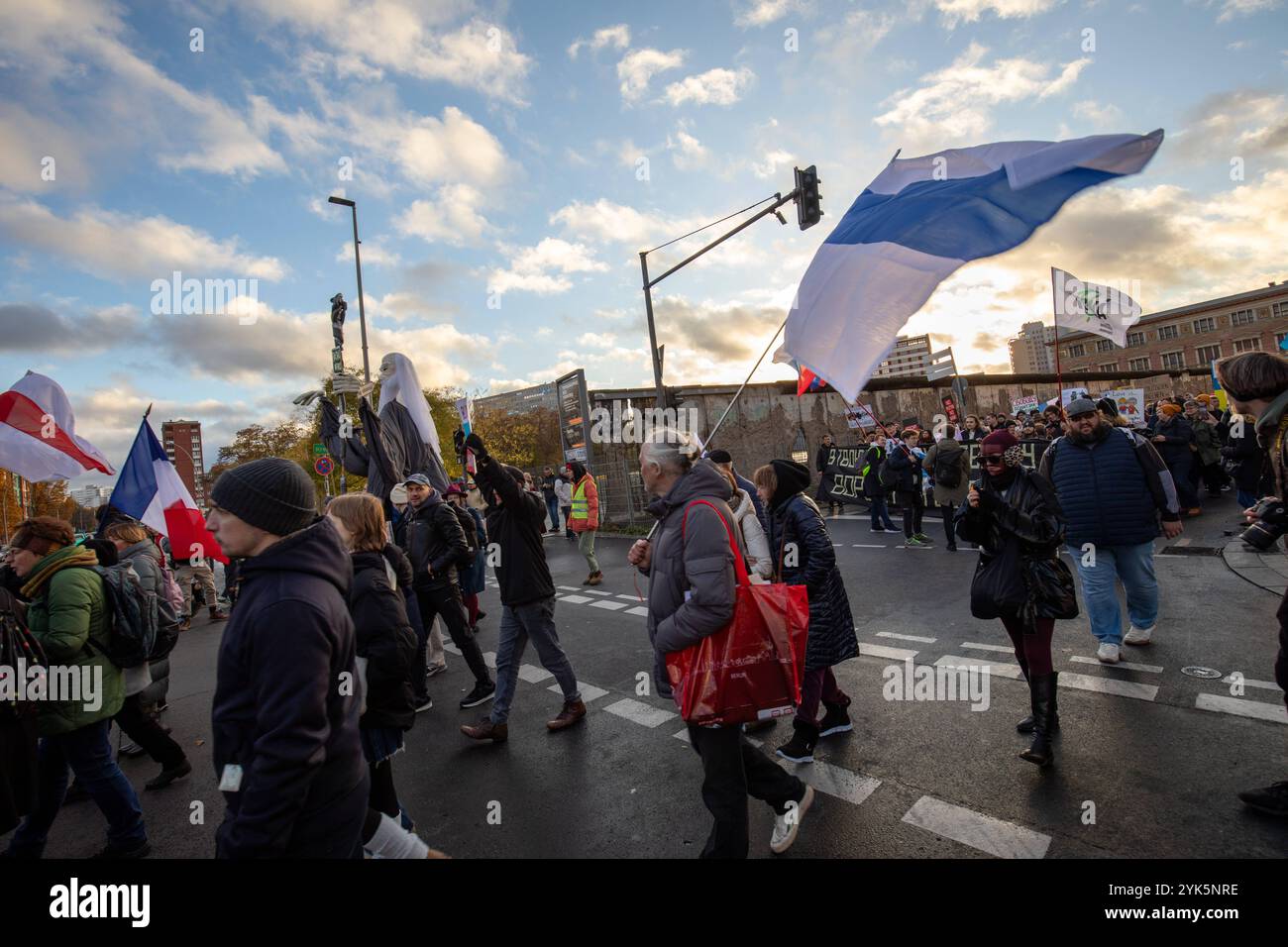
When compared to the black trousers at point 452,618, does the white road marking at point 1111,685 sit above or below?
below

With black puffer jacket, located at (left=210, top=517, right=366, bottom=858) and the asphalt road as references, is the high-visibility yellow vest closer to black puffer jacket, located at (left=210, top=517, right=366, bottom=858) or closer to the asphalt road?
the asphalt road

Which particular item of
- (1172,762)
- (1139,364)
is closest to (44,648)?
(1172,762)

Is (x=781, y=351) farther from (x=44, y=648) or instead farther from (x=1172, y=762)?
(x=44, y=648)

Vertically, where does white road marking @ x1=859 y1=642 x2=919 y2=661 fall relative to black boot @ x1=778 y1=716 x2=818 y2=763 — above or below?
below

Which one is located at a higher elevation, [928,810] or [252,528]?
[252,528]

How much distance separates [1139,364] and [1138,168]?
3750 inches

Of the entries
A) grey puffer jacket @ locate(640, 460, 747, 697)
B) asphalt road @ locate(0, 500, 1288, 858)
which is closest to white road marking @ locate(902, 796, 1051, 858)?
asphalt road @ locate(0, 500, 1288, 858)

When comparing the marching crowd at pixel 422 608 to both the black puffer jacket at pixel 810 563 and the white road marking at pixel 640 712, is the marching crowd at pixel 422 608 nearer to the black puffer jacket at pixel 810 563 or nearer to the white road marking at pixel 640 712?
the black puffer jacket at pixel 810 563

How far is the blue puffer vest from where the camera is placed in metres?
4.52

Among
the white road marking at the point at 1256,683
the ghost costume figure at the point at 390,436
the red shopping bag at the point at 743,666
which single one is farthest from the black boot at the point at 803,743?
the ghost costume figure at the point at 390,436

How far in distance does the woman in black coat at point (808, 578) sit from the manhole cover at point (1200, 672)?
2487mm

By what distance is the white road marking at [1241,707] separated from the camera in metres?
3.50

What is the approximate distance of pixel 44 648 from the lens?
121 inches

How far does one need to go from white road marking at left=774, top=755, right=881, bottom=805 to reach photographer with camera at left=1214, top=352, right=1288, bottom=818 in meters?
1.61
